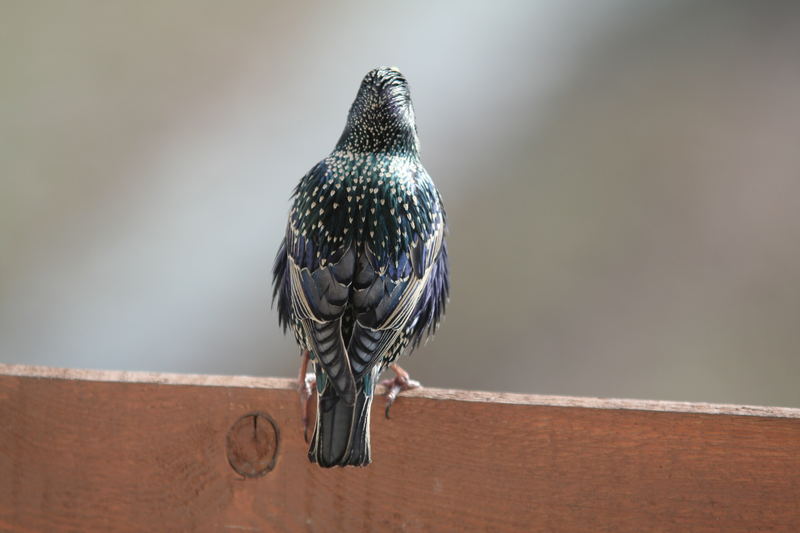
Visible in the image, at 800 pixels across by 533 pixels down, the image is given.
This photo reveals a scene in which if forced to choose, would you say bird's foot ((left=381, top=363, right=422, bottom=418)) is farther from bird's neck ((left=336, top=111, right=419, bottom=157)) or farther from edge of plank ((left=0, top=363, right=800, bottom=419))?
bird's neck ((left=336, top=111, right=419, bottom=157))

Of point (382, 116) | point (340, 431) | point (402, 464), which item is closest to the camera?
point (340, 431)

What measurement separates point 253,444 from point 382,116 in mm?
509

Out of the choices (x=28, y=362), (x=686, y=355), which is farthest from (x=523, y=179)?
(x=28, y=362)

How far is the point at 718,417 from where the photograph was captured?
1.08 metres

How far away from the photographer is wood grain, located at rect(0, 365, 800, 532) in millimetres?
1078

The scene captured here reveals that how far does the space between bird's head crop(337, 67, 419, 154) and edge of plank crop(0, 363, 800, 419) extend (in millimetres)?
372

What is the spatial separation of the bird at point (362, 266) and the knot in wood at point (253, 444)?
0.17 ft

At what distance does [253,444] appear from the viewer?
3.79 ft

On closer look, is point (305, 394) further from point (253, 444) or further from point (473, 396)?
point (473, 396)

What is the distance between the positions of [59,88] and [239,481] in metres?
1.84

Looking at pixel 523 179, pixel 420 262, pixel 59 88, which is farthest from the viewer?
pixel 523 179

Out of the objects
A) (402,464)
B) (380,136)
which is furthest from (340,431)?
(380,136)

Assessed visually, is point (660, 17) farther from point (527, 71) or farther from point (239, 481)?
point (239, 481)

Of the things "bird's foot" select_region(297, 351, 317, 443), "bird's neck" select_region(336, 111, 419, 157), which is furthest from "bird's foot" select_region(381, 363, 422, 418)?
"bird's neck" select_region(336, 111, 419, 157)
